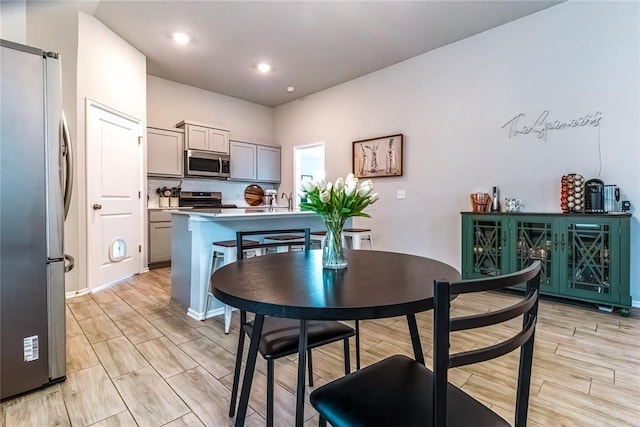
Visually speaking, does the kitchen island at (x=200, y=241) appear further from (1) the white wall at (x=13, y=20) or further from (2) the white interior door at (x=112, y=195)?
(1) the white wall at (x=13, y=20)

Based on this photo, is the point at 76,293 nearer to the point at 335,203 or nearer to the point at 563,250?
the point at 335,203

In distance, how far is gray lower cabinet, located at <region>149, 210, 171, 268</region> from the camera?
14.8ft

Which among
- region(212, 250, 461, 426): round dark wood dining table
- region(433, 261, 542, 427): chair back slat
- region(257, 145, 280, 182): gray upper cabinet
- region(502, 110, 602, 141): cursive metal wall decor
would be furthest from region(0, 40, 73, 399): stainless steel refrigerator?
region(257, 145, 280, 182): gray upper cabinet

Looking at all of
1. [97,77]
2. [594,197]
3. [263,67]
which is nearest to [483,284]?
[594,197]

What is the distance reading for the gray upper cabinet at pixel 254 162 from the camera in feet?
18.8

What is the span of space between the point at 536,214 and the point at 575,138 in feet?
2.86

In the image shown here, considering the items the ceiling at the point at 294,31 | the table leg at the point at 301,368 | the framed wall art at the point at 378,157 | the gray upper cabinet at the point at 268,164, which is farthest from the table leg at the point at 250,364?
the gray upper cabinet at the point at 268,164

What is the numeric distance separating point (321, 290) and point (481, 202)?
3205mm

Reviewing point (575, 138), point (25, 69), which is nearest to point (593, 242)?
point (575, 138)

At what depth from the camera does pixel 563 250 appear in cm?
290

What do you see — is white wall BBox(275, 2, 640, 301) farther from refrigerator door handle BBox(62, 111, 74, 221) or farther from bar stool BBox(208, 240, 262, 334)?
refrigerator door handle BBox(62, 111, 74, 221)

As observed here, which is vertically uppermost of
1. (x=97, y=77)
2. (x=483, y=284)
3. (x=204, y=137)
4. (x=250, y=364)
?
(x=97, y=77)

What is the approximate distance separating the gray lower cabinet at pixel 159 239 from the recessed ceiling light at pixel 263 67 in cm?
255

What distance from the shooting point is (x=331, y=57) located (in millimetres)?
4293
